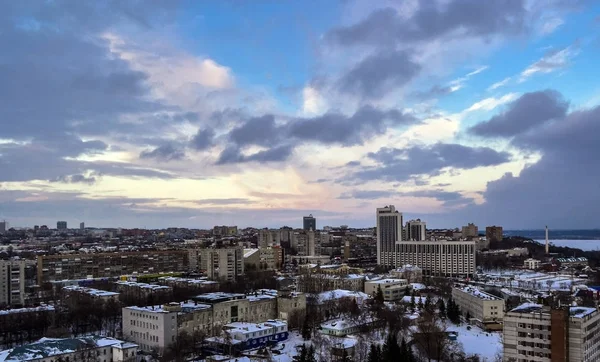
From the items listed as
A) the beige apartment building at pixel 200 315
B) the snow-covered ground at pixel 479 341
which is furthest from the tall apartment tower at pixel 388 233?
the beige apartment building at pixel 200 315

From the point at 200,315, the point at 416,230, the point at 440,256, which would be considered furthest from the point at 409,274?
the point at 200,315

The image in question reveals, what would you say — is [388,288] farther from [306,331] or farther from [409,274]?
[306,331]

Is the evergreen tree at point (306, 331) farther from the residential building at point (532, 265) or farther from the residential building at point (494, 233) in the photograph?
the residential building at point (494, 233)

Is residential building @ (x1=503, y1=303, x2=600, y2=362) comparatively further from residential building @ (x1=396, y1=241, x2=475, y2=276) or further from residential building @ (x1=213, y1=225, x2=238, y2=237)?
residential building @ (x1=213, y1=225, x2=238, y2=237)

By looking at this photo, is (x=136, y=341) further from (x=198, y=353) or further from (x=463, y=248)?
(x=463, y=248)

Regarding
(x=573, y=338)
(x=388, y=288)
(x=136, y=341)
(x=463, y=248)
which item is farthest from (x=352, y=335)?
(x=463, y=248)

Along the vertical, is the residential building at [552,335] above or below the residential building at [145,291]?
above

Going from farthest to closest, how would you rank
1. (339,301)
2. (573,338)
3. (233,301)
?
(339,301) → (233,301) → (573,338)
